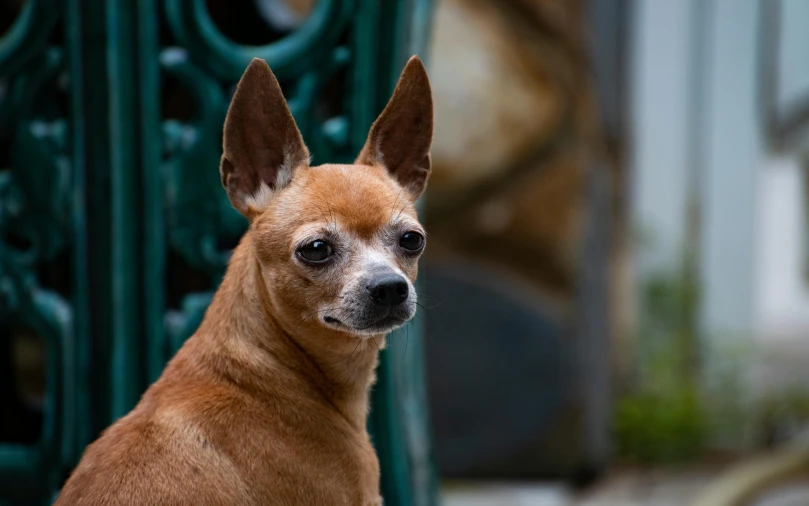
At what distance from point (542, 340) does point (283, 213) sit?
2055mm

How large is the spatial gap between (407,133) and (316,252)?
153 mm

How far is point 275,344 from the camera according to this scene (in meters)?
1.01

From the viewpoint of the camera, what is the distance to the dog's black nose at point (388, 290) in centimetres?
88

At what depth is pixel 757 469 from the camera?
297 centimetres

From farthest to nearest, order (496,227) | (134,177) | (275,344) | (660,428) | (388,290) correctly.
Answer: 1. (660,428)
2. (496,227)
3. (134,177)
4. (275,344)
5. (388,290)

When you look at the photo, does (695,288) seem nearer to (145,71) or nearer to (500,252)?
(500,252)

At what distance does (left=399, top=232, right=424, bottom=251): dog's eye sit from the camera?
3.02ft

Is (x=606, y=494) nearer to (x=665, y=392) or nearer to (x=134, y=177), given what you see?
(x=665, y=392)

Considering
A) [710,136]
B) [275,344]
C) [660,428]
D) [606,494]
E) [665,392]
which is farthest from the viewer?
[710,136]

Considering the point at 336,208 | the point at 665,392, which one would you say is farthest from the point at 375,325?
the point at 665,392

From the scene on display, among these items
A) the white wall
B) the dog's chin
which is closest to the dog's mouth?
the dog's chin

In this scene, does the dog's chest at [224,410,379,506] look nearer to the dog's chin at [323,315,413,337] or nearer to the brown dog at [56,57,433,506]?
the brown dog at [56,57,433,506]

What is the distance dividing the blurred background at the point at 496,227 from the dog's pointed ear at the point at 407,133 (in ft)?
0.48

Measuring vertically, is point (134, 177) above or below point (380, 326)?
above
